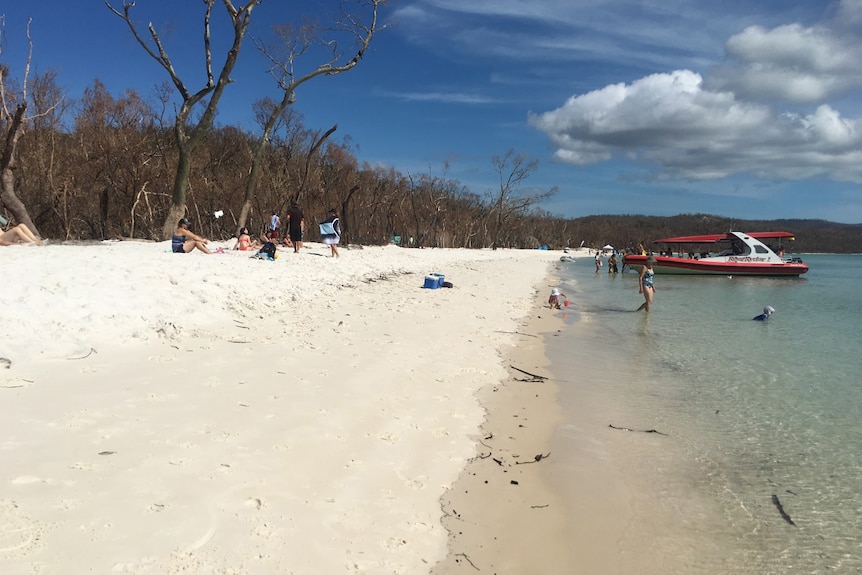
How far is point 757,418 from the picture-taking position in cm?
612

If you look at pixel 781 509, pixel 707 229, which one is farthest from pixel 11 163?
pixel 707 229

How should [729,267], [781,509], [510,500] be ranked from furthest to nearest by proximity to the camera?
[729,267] < [781,509] < [510,500]

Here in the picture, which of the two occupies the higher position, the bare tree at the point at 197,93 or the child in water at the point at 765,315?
the bare tree at the point at 197,93

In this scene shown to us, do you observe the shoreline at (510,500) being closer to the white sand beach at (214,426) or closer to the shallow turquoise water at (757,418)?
the white sand beach at (214,426)

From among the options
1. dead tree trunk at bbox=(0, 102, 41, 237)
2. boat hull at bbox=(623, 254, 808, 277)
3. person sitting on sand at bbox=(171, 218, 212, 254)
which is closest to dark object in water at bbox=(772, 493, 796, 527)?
person sitting on sand at bbox=(171, 218, 212, 254)

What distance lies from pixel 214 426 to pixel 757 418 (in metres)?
5.90

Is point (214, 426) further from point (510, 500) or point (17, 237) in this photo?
point (17, 237)

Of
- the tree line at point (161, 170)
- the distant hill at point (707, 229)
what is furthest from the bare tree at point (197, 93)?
the distant hill at point (707, 229)

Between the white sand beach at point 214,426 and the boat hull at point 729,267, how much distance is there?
2859 cm

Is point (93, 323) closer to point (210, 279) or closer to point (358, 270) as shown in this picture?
point (210, 279)

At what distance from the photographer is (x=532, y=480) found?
13.7ft

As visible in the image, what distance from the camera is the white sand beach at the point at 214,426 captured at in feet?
9.21

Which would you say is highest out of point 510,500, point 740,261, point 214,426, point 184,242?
point 184,242

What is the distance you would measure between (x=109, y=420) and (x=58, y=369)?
1.60 m
